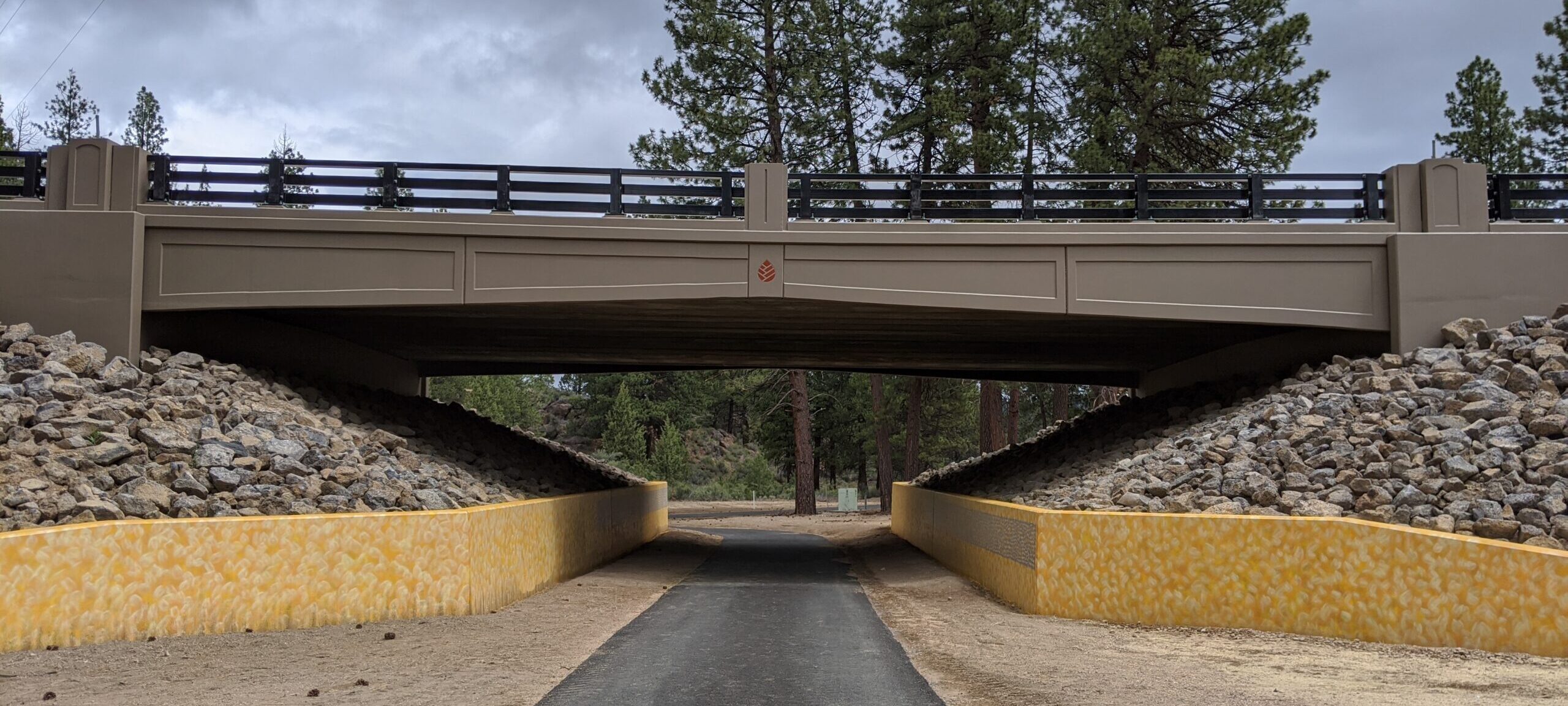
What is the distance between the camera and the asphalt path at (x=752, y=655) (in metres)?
8.38

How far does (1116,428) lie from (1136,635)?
911cm

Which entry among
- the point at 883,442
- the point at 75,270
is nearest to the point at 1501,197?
the point at 75,270

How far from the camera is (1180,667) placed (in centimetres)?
984

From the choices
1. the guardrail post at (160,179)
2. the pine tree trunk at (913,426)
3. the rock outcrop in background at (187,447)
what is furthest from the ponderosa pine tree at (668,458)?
the guardrail post at (160,179)

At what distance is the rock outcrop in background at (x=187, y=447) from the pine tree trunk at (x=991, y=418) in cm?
2018

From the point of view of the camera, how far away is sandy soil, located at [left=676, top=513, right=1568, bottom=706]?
8.39m

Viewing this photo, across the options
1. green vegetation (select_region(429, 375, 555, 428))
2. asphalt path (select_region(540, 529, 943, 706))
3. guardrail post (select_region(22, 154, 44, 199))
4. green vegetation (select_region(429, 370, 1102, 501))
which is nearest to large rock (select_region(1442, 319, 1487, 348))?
asphalt path (select_region(540, 529, 943, 706))

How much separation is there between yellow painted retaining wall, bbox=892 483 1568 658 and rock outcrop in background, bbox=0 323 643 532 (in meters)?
7.44

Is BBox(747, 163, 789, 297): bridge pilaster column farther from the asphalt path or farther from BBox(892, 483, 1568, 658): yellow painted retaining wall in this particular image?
BBox(892, 483, 1568, 658): yellow painted retaining wall

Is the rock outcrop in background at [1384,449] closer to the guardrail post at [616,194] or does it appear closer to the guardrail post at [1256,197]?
the guardrail post at [1256,197]

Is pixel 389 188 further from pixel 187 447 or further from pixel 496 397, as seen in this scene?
pixel 496 397

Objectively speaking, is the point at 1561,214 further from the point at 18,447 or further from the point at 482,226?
the point at 18,447

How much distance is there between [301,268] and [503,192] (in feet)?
9.73

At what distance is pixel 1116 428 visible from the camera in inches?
802
